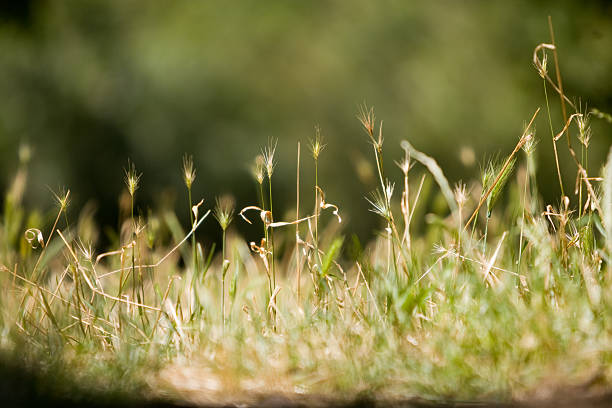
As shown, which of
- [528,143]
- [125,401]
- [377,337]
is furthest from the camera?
[528,143]

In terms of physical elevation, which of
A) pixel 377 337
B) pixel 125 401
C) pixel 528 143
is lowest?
pixel 125 401

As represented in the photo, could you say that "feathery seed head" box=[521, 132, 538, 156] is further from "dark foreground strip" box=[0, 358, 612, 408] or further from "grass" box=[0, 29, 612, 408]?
"dark foreground strip" box=[0, 358, 612, 408]

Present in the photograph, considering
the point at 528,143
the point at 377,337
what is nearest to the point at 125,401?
the point at 377,337

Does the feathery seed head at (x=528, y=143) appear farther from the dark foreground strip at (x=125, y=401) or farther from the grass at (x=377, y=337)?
the dark foreground strip at (x=125, y=401)

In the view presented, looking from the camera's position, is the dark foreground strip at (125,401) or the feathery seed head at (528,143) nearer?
the dark foreground strip at (125,401)

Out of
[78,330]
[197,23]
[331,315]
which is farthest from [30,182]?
[331,315]

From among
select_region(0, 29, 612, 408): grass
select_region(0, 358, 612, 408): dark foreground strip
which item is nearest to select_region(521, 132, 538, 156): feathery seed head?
select_region(0, 29, 612, 408): grass

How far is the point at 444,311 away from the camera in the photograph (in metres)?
1.50

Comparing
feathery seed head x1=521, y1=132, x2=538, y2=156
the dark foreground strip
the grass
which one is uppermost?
feathery seed head x1=521, y1=132, x2=538, y2=156

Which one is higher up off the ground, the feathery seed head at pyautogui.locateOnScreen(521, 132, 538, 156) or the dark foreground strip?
the feathery seed head at pyautogui.locateOnScreen(521, 132, 538, 156)

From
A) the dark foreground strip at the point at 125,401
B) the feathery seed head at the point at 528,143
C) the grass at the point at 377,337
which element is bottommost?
the dark foreground strip at the point at 125,401

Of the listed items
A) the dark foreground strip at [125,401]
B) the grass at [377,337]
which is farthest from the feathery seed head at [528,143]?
the dark foreground strip at [125,401]

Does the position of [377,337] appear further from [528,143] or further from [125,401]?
[528,143]

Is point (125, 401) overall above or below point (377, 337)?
below
